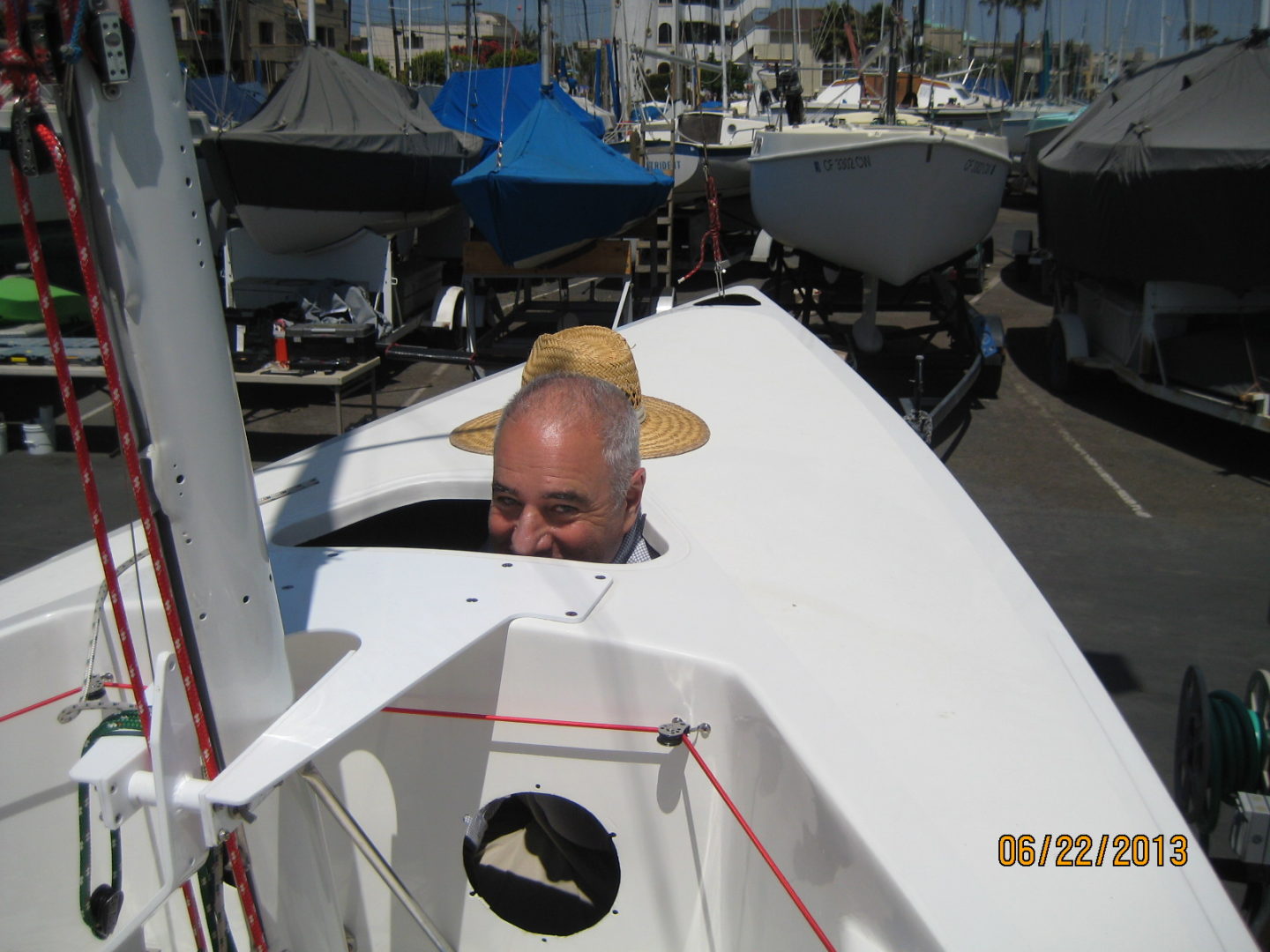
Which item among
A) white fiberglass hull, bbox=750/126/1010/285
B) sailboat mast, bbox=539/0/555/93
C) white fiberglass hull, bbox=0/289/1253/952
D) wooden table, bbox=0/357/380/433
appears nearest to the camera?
white fiberglass hull, bbox=0/289/1253/952

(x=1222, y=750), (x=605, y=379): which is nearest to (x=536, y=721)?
(x=605, y=379)

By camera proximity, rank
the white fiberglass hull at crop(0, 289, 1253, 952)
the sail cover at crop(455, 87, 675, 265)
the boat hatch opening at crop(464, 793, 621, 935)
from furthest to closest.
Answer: the sail cover at crop(455, 87, 675, 265) < the boat hatch opening at crop(464, 793, 621, 935) < the white fiberglass hull at crop(0, 289, 1253, 952)

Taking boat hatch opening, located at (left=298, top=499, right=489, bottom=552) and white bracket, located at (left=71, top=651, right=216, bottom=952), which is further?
boat hatch opening, located at (left=298, top=499, right=489, bottom=552)

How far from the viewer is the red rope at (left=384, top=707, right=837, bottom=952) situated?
4.15ft

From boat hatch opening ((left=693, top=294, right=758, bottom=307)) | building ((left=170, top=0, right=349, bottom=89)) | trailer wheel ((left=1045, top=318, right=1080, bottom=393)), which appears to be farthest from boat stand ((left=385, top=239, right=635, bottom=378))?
trailer wheel ((left=1045, top=318, right=1080, bottom=393))

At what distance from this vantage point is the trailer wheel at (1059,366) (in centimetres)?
841

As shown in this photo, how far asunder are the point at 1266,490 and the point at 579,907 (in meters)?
6.14

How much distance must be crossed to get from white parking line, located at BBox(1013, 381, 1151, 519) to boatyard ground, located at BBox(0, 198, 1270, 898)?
0.02 m

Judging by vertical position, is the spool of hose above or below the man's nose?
below

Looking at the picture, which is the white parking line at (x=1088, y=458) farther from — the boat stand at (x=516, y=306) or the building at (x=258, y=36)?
the building at (x=258, y=36)

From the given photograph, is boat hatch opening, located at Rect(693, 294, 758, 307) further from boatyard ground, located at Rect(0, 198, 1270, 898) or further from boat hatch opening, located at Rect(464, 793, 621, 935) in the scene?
boat hatch opening, located at Rect(464, 793, 621, 935)

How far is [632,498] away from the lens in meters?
2.03

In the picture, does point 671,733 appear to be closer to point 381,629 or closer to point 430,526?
point 381,629
